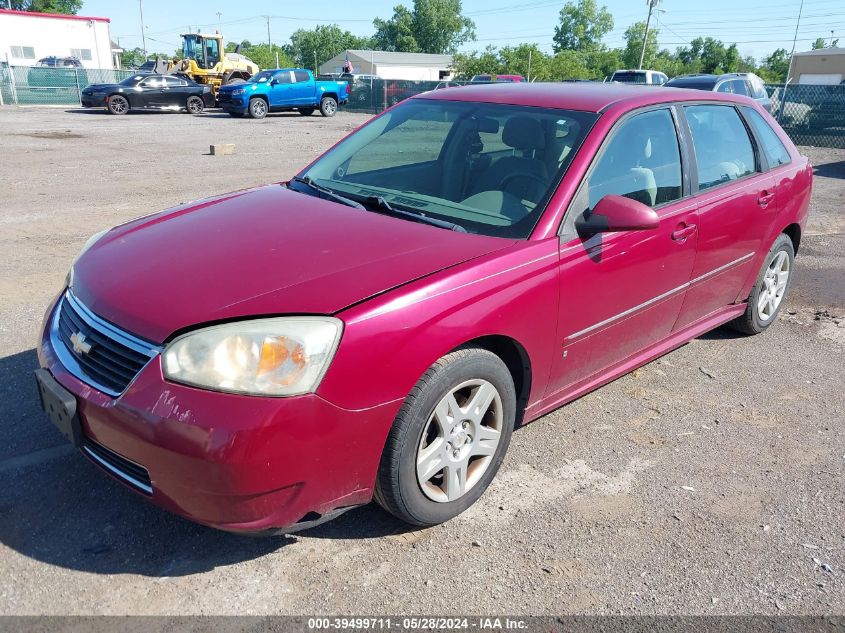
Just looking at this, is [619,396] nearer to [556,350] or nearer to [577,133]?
[556,350]

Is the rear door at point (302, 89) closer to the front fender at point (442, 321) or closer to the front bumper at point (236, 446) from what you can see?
the front fender at point (442, 321)

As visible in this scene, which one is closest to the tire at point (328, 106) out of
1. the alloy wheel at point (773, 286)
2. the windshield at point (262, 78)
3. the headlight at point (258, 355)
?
the windshield at point (262, 78)

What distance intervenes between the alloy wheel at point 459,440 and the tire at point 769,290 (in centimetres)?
284

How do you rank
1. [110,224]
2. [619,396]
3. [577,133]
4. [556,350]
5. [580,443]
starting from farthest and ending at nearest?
[110,224] → [619,396] → [580,443] → [577,133] → [556,350]

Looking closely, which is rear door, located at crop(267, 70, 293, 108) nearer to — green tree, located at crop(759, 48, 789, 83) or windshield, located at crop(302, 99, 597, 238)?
windshield, located at crop(302, 99, 597, 238)

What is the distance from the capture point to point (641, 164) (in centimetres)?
361

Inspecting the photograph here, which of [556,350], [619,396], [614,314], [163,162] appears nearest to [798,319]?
[619,396]

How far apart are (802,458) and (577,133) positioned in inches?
79.8

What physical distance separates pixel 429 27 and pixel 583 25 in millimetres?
23705

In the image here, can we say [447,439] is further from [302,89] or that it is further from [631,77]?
[302,89]

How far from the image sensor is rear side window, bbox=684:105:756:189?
4.02 metres

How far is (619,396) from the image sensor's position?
419 cm

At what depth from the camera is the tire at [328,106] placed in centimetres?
2783

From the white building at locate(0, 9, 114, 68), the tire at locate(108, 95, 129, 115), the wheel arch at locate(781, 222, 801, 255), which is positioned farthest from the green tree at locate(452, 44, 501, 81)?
the wheel arch at locate(781, 222, 801, 255)
